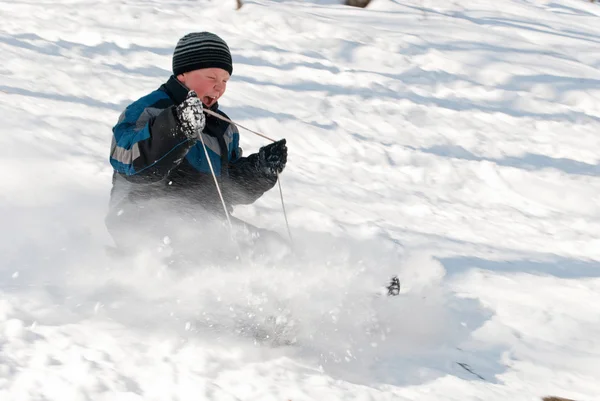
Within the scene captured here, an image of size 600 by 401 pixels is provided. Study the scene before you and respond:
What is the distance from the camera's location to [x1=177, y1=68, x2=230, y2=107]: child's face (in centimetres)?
333

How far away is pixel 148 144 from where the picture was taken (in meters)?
2.98

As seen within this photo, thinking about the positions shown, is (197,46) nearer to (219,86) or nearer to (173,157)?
(219,86)

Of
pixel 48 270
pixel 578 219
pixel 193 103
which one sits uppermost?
pixel 193 103

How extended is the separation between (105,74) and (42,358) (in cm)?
477

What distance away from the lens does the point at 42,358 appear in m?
2.28

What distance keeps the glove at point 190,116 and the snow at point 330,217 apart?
68cm

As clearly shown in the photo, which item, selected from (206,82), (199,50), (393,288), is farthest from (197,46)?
(393,288)

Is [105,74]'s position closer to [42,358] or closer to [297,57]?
[297,57]

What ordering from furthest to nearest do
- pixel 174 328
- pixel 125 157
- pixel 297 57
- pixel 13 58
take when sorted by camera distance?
pixel 297 57
pixel 13 58
pixel 125 157
pixel 174 328

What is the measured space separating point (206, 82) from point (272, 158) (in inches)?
20.5

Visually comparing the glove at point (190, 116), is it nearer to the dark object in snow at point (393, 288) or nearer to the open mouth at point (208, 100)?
the open mouth at point (208, 100)

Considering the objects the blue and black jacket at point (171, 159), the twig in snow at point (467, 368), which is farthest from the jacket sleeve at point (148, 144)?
the twig in snow at point (467, 368)

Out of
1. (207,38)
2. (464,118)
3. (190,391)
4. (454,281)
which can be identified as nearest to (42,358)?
(190,391)

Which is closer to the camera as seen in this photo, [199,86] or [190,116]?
[190,116]
